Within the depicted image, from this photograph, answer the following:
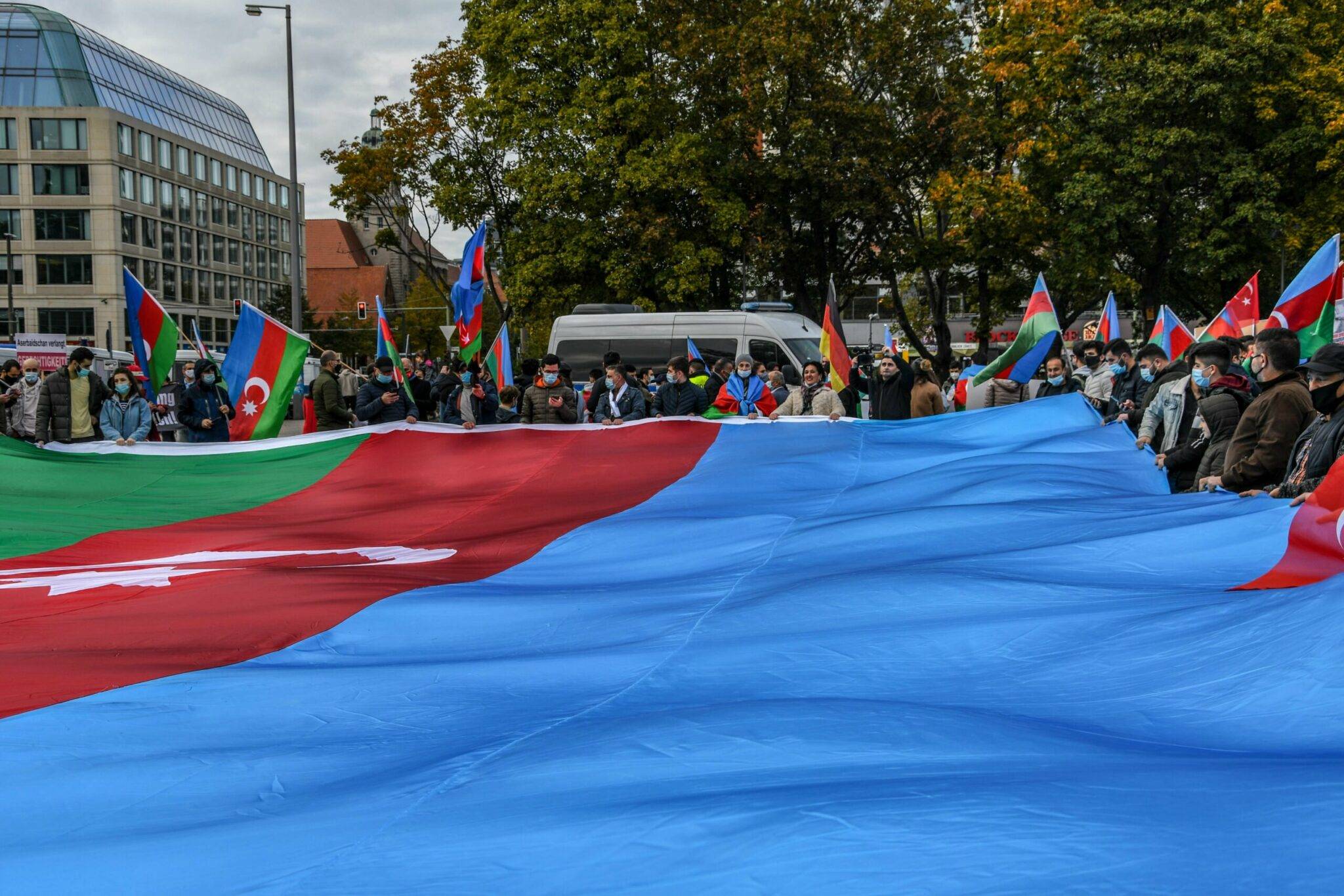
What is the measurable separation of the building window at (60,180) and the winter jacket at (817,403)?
3040 inches

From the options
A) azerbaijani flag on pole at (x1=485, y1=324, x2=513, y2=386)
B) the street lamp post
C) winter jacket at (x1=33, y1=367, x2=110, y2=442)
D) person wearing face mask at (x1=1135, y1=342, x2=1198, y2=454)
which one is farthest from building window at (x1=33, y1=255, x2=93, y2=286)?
person wearing face mask at (x1=1135, y1=342, x2=1198, y2=454)

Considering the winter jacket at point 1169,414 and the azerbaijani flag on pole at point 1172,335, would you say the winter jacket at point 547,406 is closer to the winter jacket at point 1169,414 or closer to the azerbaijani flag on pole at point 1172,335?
the winter jacket at point 1169,414

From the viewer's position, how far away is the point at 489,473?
33.7 ft

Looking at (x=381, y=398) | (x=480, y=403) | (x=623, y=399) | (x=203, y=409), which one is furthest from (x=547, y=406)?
(x=203, y=409)

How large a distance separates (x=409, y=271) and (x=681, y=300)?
111800 mm

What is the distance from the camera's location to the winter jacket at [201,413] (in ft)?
47.5

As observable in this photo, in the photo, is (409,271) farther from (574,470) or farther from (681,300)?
(574,470)

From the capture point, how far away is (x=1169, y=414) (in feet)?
31.2

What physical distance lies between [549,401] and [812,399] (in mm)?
2862

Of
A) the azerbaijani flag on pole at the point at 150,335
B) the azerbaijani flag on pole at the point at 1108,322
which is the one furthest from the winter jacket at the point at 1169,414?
the azerbaijani flag on pole at the point at 150,335

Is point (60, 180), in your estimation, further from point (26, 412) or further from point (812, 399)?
point (812, 399)

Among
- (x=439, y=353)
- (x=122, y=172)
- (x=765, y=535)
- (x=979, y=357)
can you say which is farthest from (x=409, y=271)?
(x=765, y=535)

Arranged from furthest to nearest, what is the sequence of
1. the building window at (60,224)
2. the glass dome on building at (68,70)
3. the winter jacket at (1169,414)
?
the building window at (60,224)
the glass dome on building at (68,70)
the winter jacket at (1169,414)

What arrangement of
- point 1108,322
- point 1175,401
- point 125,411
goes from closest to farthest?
point 1175,401, point 125,411, point 1108,322
